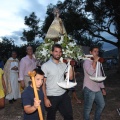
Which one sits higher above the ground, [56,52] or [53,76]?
[56,52]

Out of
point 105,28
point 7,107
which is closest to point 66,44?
point 7,107

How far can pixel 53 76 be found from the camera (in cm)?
477

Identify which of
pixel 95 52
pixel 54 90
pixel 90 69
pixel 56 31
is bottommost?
pixel 54 90

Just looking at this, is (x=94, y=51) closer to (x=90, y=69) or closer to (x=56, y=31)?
(x=90, y=69)

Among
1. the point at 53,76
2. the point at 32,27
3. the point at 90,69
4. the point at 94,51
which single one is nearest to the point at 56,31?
the point at 94,51

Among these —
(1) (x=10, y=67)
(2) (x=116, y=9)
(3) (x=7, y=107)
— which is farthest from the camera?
(2) (x=116, y=9)

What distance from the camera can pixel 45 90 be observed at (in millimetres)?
4672

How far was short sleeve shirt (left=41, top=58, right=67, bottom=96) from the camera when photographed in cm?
476

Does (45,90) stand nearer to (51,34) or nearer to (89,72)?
(89,72)

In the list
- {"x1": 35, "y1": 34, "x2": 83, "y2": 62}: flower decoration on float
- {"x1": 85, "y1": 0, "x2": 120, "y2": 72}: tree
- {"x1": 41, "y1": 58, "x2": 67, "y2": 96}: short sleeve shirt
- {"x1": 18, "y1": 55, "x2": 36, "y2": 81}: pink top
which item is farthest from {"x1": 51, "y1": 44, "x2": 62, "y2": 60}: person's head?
{"x1": 85, "y1": 0, "x2": 120, "y2": 72}: tree

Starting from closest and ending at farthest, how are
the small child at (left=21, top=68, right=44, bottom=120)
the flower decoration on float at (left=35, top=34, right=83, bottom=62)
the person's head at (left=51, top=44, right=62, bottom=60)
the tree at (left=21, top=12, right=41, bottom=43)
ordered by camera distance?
the small child at (left=21, top=68, right=44, bottom=120), the person's head at (left=51, top=44, right=62, bottom=60), the flower decoration on float at (left=35, top=34, right=83, bottom=62), the tree at (left=21, top=12, right=41, bottom=43)

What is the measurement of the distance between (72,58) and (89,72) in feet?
1.73

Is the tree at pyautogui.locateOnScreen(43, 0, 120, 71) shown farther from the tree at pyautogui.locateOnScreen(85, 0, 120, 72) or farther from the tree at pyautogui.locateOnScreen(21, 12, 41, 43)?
the tree at pyautogui.locateOnScreen(21, 12, 41, 43)

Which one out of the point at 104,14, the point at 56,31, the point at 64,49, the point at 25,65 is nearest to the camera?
the point at 64,49
